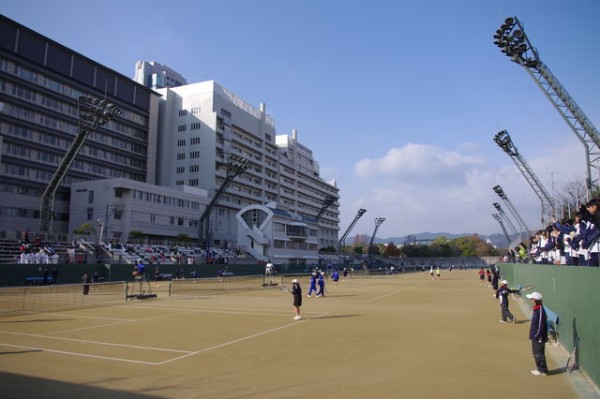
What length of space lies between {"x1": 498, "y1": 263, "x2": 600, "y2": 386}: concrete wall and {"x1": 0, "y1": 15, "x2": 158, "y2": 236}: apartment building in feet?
222

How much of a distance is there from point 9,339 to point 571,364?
16.6 metres

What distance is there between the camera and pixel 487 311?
24.7m

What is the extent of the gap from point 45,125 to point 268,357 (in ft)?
247

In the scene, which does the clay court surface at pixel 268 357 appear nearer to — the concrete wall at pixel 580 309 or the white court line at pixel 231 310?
the concrete wall at pixel 580 309

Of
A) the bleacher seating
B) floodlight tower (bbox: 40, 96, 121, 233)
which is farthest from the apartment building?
the bleacher seating

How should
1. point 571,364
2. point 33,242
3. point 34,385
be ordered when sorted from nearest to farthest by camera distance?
point 34,385
point 571,364
point 33,242

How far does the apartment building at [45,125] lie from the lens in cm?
6838

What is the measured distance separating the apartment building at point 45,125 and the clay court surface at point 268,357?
185 ft

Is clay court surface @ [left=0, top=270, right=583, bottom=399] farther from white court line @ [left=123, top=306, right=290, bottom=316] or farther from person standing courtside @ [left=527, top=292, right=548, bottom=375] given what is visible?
white court line @ [left=123, top=306, right=290, bottom=316]

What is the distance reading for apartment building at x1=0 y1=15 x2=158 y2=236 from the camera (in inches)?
2692

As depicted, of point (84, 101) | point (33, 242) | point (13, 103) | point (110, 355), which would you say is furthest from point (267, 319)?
point (13, 103)

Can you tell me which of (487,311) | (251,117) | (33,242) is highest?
(251,117)

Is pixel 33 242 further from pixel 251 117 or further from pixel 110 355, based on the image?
pixel 251 117

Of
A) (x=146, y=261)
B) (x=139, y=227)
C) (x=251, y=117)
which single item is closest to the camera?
(x=146, y=261)
